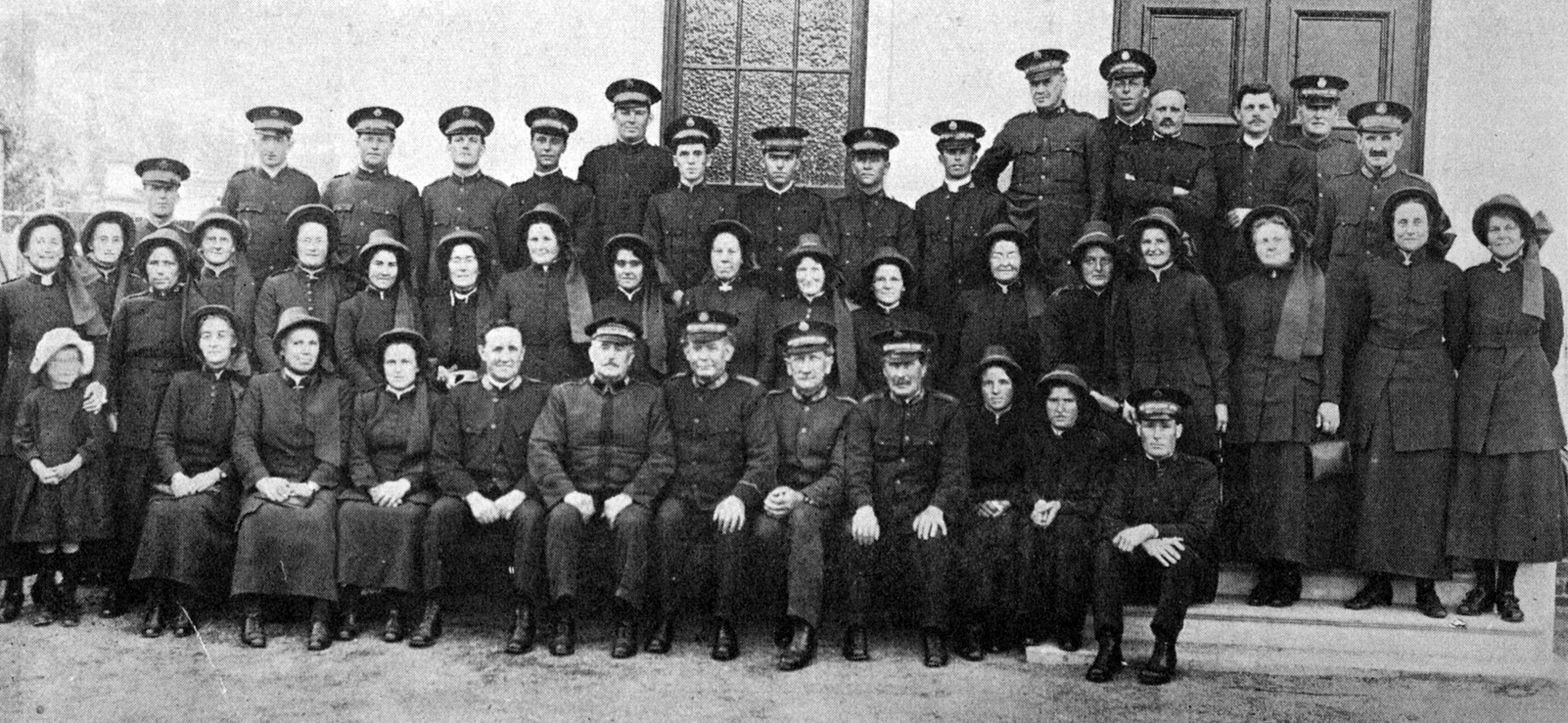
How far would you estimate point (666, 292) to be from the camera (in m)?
6.42

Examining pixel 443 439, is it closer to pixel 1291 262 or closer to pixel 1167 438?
pixel 1167 438

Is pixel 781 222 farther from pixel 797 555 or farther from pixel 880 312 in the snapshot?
pixel 797 555

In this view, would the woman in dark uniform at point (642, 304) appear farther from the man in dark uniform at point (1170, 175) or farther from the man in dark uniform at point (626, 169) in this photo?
the man in dark uniform at point (1170, 175)

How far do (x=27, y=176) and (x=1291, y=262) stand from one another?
26.6 feet

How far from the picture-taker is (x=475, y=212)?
268 inches

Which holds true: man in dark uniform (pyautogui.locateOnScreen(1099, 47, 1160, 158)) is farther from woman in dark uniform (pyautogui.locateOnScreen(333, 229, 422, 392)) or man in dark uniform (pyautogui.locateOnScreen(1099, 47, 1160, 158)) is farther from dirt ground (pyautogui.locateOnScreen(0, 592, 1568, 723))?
woman in dark uniform (pyautogui.locateOnScreen(333, 229, 422, 392))

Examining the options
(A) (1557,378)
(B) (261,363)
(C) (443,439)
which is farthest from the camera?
(A) (1557,378)

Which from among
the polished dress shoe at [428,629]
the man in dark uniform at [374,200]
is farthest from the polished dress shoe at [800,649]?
the man in dark uniform at [374,200]

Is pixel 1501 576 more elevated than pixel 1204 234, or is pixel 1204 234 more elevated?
pixel 1204 234

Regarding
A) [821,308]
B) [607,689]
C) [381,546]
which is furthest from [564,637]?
[821,308]

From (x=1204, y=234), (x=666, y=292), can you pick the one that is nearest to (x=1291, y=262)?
(x=1204, y=234)

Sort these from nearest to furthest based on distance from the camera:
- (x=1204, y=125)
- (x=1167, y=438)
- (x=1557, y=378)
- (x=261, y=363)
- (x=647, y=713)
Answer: (x=647, y=713) < (x=1167, y=438) < (x=261, y=363) < (x=1557, y=378) < (x=1204, y=125)

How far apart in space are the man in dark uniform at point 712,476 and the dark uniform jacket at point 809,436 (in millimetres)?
90

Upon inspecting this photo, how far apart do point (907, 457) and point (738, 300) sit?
4.06ft
